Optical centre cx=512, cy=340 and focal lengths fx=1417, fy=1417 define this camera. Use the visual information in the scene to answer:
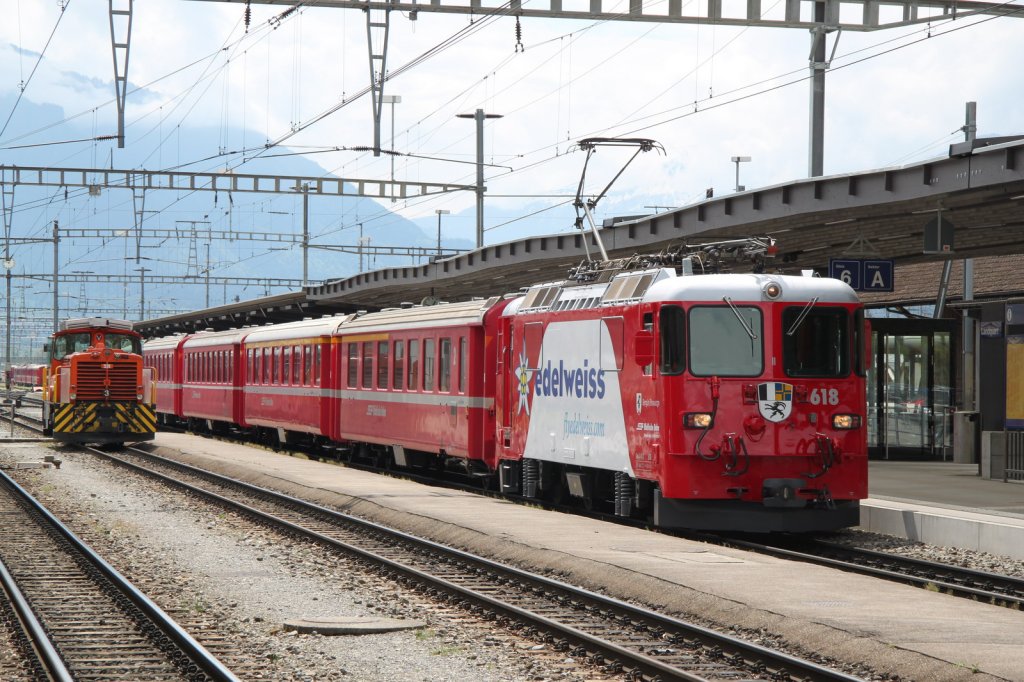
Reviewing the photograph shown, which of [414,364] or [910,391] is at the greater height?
[414,364]

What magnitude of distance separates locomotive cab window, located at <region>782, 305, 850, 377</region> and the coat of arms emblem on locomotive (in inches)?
8.5

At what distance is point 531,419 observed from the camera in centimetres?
1911

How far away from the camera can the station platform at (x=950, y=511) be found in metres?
15.2

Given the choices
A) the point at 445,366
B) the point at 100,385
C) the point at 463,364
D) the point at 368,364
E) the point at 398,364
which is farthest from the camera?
the point at 100,385

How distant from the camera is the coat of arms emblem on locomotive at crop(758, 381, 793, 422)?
15.3 m

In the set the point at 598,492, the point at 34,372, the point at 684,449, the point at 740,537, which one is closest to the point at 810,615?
the point at 684,449

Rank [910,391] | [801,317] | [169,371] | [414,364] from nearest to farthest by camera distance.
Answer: [801,317] → [414,364] → [910,391] → [169,371]

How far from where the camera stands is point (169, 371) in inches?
1842

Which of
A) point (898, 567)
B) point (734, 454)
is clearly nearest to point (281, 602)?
point (734, 454)

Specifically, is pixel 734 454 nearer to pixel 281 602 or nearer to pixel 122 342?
pixel 281 602

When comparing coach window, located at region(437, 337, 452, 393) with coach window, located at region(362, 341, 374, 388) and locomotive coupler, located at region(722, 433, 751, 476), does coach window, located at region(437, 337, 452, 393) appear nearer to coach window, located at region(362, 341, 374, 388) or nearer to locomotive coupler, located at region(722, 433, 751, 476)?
coach window, located at region(362, 341, 374, 388)

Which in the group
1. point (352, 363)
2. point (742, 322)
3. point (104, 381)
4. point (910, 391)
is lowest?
point (910, 391)

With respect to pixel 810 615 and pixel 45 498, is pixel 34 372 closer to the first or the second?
pixel 45 498

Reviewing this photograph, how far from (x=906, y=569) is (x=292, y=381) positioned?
20292 mm
